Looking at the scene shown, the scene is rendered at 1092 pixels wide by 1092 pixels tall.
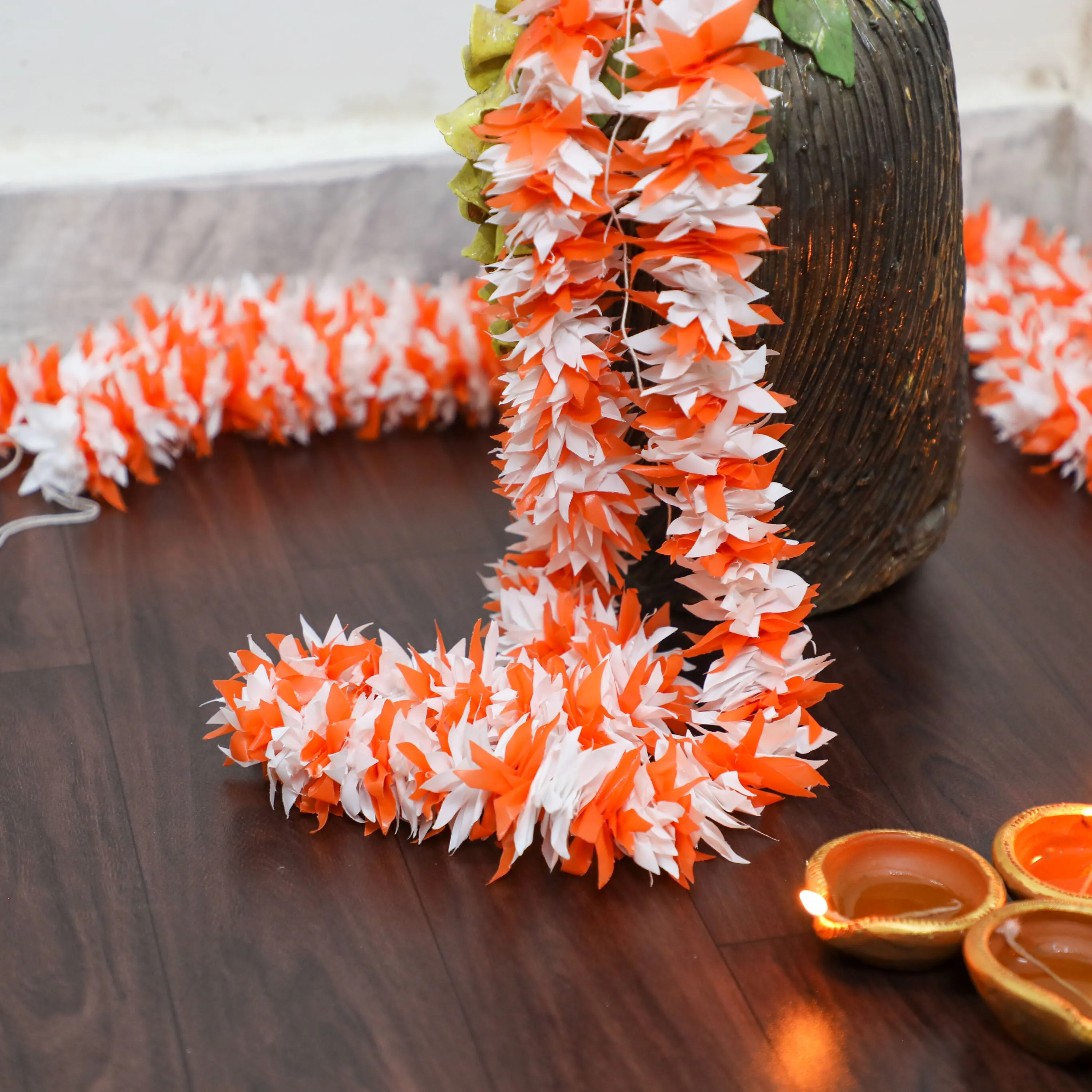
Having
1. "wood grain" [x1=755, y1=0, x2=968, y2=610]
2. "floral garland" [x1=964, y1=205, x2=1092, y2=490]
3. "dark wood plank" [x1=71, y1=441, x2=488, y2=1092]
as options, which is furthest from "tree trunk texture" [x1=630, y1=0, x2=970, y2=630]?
"dark wood plank" [x1=71, y1=441, x2=488, y2=1092]

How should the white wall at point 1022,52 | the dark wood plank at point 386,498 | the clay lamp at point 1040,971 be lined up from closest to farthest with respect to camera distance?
1. the clay lamp at point 1040,971
2. the dark wood plank at point 386,498
3. the white wall at point 1022,52

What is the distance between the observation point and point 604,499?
4.59ft

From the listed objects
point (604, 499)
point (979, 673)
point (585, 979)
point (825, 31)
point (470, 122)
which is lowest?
point (585, 979)

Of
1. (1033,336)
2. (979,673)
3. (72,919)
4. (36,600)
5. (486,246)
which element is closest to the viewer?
(72,919)

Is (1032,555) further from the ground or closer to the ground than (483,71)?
closer to the ground

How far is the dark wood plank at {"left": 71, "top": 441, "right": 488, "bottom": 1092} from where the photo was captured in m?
1.14

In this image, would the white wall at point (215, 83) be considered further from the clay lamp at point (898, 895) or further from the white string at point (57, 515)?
the clay lamp at point (898, 895)

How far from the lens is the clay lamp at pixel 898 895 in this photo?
3.80 feet

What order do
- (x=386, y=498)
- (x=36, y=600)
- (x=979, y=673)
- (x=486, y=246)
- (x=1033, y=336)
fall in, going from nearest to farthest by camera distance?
(x=486, y=246)
(x=979, y=673)
(x=36, y=600)
(x=386, y=498)
(x=1033, y=336)

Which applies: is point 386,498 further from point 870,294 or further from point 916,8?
point 916,8

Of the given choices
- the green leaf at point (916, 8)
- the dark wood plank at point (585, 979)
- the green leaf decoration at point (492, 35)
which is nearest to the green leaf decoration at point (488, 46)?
the green leaf decoration at point (492, 35)

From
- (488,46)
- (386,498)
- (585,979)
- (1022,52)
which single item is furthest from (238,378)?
(1022,52)

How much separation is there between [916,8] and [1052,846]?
78 centimetres

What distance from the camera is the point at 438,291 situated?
215cm
